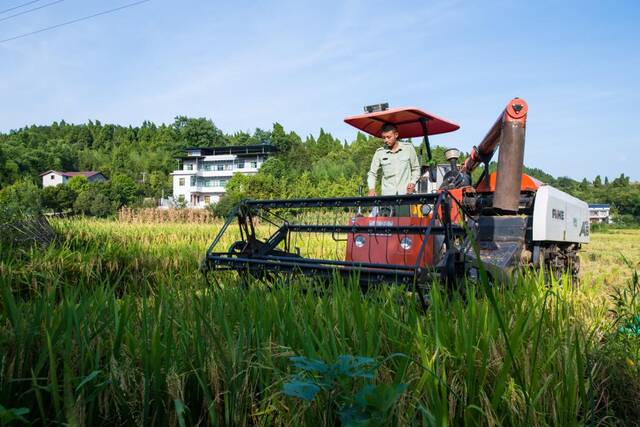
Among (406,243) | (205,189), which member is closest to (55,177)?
(205,189)

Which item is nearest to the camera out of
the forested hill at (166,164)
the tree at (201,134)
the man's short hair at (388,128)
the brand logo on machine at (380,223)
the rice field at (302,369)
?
the rice field at (302,369)

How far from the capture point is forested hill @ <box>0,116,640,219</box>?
61438mm

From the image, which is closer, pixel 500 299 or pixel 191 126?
pixel 500 299

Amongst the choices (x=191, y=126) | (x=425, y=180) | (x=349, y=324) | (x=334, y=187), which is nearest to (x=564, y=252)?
(x=425, y=180)

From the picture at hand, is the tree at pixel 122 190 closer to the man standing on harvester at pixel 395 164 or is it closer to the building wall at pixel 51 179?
the building wall at pixel 51 179

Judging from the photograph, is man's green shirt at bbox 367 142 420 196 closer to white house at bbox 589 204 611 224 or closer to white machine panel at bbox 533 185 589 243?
white machine panel at bbox 533 185 589 243

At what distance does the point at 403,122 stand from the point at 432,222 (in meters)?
2.60

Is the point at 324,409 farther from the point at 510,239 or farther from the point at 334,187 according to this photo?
the point at 334,187

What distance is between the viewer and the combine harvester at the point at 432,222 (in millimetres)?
4031

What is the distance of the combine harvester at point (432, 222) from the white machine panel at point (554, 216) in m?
0.01

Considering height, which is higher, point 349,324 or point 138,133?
point 138,133

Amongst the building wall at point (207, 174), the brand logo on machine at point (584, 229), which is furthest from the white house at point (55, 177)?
the brand logo on machine at point (584, 229)

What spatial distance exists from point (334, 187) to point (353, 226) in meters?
53.4

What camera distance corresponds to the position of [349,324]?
228cm
